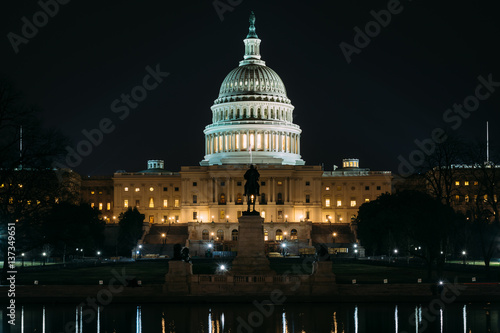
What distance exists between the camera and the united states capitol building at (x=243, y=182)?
6604 inches

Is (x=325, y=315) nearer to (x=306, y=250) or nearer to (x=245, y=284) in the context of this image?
(x=245, y=284)

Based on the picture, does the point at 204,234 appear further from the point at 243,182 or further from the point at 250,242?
the point at 250,242

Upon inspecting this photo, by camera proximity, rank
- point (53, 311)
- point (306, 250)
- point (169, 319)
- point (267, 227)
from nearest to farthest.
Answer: point (169, 319), point (53, 311), point (306, 250), point (267, 227)

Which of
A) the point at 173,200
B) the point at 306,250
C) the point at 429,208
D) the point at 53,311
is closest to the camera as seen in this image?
the point at 53,311

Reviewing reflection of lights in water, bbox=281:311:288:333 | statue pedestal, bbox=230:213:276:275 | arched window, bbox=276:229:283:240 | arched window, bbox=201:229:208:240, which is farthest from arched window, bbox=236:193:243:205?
reflection of lights in water, bbox=281:311:288:333

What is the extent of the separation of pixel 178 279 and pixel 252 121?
130 m

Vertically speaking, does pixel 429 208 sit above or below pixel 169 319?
above

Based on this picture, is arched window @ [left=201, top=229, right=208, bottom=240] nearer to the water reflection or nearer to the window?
the window

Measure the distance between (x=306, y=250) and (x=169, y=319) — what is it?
83.0 m

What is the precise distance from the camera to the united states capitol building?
550ft

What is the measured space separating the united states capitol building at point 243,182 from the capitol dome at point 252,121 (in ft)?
0.66

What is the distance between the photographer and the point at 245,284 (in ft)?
191

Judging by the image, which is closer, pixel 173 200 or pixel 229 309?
pixel 229 309

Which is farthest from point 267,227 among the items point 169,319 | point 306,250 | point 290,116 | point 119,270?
point 169,319
